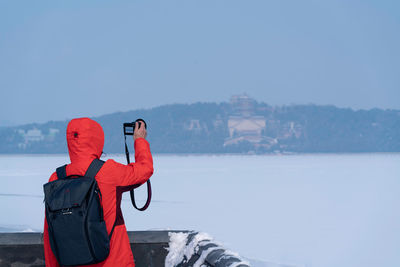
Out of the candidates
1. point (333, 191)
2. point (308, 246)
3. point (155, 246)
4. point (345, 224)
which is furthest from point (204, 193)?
point (155, 246)

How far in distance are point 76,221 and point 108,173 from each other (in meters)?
0.25

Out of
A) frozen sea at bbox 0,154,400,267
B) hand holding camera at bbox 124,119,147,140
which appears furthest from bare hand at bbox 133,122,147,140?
frozen sea at bbox 0,154,400,267

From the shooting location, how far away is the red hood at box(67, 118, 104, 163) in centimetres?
243

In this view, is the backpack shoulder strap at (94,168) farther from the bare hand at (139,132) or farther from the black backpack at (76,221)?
the bare hand at (139,132)

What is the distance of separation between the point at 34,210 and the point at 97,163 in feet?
81.3

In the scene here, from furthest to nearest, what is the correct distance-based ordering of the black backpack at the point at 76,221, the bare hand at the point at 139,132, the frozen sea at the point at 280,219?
the frozen sea at the point at 280,219, the bare hand at the point at 139,132, the black backpack at the point at 76,221

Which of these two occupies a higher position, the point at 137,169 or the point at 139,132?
the point at 139,132

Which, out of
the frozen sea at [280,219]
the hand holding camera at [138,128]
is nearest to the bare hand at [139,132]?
the hand holding camera at [138,128]

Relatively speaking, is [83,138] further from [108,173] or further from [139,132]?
[139,132]

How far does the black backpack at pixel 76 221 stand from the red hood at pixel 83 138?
0.11m

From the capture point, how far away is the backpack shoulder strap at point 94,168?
7.98ft

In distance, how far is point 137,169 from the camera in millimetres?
2492

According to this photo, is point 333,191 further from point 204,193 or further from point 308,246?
point 308,246

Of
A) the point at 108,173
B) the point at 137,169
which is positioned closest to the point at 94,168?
the point at 108,173
